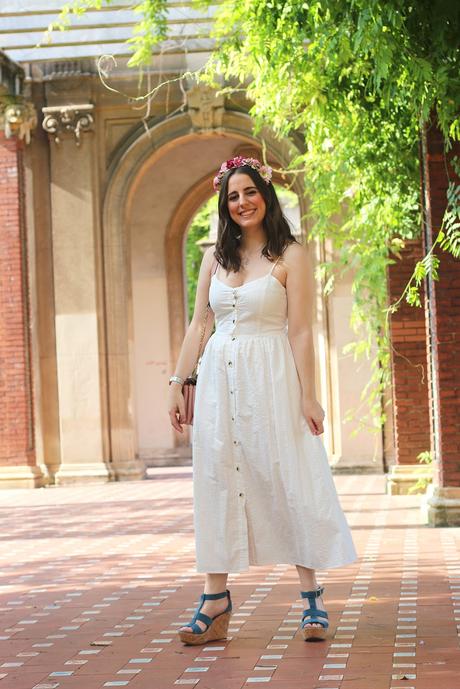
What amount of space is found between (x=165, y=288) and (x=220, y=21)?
10834 millimetres

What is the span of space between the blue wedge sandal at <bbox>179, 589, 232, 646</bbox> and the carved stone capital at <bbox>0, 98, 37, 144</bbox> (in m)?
12.9

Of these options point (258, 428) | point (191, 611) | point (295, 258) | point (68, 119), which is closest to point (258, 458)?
point (258, 428)

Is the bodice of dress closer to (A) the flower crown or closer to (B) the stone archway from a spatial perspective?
(A) the flower crown

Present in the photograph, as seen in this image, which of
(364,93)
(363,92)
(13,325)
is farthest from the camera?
(13,325)

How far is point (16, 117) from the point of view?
17188mm

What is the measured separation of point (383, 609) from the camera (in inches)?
237

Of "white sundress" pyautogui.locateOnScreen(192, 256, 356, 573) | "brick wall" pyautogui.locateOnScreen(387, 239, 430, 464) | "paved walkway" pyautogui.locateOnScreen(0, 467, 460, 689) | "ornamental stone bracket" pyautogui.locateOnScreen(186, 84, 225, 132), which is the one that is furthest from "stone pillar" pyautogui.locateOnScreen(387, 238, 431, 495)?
"white sundress" pyautogui.locateOnScreen(192, 256, 356, 573)

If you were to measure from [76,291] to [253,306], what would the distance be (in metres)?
12.6

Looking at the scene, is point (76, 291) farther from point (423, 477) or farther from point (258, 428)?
point (258, 428)

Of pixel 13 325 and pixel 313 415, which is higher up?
pixel 13 325

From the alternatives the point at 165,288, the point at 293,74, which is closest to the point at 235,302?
the point at 293,74

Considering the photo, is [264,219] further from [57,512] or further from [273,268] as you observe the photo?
[57,512]

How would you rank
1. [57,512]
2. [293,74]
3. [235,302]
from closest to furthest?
[235,302], [293,74], [57,512]

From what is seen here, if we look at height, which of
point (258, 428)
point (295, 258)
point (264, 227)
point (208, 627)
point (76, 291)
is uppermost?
point (76, 291)
